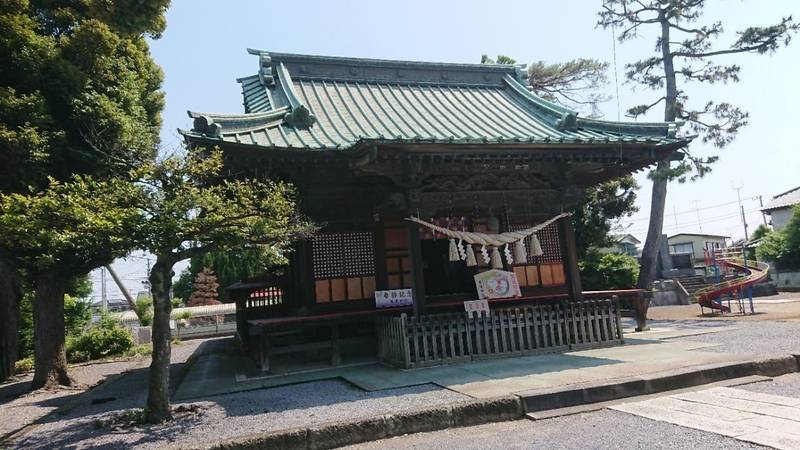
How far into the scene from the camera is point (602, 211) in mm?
20938

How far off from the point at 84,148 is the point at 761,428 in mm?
11529

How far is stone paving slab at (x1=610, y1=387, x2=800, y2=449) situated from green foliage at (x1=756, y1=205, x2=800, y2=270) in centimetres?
2898

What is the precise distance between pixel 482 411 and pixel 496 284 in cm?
420

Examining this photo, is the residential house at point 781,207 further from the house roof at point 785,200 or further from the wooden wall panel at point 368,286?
the wooden wall panel at point 368,286

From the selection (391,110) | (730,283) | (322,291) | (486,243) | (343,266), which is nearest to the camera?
(486,243)

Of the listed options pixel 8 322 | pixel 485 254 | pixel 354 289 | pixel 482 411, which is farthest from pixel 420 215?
pixel 8 322

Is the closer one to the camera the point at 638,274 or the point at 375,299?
the point at 375,299

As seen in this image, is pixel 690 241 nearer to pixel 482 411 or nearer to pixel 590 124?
pixel 590 124

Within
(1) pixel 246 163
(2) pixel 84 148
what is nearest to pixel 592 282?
(1) pixel 246 163

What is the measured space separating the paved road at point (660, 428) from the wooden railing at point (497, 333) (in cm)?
310

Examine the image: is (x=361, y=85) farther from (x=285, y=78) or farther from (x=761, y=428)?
(x=761, y=428)

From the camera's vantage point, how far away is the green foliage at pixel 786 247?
28.5 m

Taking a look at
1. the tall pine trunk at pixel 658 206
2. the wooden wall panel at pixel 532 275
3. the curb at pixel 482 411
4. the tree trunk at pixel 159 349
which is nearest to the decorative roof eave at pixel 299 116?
the tree trunk at pixel 159 349

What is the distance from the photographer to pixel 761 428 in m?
4.68
